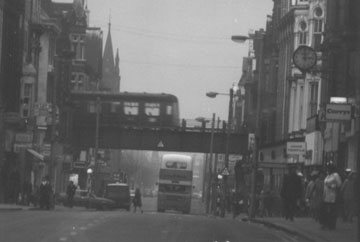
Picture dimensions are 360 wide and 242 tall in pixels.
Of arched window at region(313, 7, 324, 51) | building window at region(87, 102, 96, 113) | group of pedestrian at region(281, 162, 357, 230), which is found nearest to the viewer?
group of pedestrian at region(281, 162, 357, 230)

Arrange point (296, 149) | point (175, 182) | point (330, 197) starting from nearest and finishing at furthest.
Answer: point (330, 197) < point (296, 149) < point (175, 182)

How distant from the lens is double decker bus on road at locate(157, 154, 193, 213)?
86.3m

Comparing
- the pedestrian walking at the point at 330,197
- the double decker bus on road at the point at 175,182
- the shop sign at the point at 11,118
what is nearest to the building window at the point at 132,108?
the double decker bus on road at the point at 175,182

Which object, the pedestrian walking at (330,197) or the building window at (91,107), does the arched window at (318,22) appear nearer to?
the building window at (91,107)

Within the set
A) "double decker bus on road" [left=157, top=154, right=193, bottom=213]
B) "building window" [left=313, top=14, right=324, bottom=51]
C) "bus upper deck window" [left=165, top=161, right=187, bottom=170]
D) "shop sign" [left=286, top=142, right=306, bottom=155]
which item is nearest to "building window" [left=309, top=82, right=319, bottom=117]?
"building window" [left=313, top=14, right=324, bottom=51]

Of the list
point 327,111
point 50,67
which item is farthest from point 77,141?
point 327,111

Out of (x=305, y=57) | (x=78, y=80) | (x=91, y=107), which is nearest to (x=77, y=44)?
(x=78, y=80)

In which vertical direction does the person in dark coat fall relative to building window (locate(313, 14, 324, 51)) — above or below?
below

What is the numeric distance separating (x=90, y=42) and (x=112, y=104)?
6623 centimetres

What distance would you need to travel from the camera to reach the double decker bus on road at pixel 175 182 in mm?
86312

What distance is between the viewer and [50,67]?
3905 inches

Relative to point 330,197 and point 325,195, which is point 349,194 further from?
point 330,197

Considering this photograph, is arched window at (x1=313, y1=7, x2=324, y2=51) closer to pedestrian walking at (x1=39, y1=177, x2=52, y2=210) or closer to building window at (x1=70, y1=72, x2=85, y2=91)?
pedestrian walking at (x1=39, y1=177, x2=52, y2=210)

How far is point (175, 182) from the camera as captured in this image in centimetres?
8650
